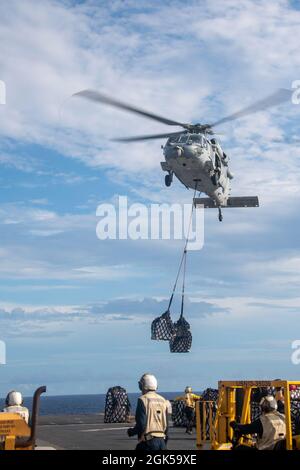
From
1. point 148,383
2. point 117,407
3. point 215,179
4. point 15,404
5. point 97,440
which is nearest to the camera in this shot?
point 148,383

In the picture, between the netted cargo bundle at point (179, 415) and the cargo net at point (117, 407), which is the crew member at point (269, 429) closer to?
the netted cargo bundle at point (179, 415)

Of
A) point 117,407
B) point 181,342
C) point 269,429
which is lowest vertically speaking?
point 269,429

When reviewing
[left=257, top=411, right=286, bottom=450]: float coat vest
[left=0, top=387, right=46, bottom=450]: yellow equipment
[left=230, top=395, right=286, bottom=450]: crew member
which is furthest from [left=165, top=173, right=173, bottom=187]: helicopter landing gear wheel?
[left=0, top=387, right=46, bottom=450]: yellow equipment

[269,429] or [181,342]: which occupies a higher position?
[181,342]

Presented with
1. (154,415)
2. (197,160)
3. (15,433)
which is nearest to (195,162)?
(197,160)

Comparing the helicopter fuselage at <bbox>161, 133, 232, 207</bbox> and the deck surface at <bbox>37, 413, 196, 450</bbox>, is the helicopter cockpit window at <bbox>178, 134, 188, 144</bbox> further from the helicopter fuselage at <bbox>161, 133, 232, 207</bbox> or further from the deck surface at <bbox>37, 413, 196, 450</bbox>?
the deck surface at <bbox>37, 413, 196, 450</bbox>

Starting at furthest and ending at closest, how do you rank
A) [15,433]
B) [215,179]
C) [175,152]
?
[215,179] < [175,152] < [15,433]

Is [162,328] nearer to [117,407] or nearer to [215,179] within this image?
[117,407]
